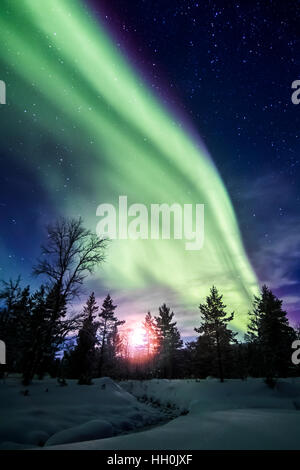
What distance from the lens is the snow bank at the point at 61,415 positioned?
664 centimetres

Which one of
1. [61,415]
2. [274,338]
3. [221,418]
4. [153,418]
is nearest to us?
[221,418]

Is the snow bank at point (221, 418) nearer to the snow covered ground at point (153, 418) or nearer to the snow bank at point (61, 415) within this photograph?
the snow covered ground at point (153, 418)

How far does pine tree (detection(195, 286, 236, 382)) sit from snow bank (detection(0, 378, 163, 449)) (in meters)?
16.8

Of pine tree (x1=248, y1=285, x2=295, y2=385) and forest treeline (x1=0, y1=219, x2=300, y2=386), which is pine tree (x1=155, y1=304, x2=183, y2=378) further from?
pine tree (x1=248, y1=285, x2=295, y2=385)

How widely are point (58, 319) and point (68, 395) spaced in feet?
13.9

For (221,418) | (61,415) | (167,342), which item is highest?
(221,418)

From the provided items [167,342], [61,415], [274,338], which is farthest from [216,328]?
[61,415]

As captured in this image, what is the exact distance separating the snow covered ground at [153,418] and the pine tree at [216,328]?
6.09 meters

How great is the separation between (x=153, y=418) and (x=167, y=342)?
2926 cm

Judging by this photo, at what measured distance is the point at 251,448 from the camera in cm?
369

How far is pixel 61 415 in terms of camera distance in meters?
9.18

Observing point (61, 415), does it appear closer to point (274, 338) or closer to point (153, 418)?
point (153, 418)
